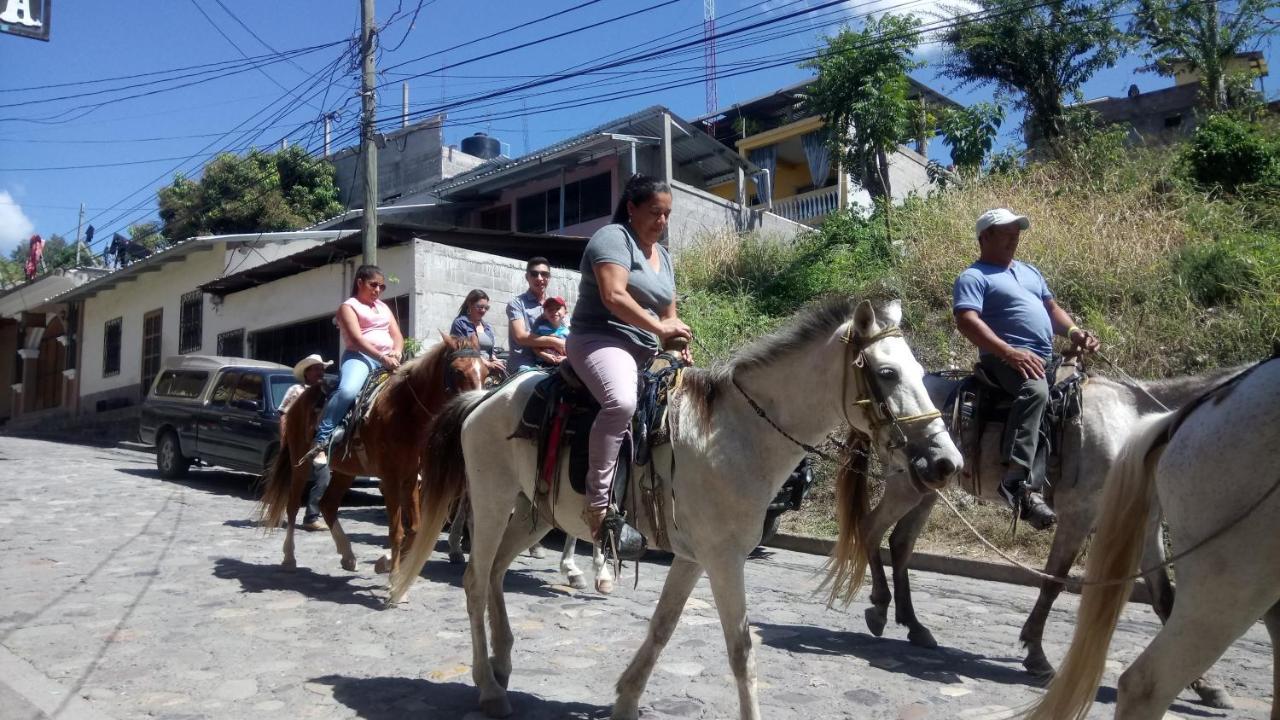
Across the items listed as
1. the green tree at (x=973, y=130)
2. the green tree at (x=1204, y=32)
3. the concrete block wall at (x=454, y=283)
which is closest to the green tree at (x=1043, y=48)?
the green tree at (x=1204, y=32)

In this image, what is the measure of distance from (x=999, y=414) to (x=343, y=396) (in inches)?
189

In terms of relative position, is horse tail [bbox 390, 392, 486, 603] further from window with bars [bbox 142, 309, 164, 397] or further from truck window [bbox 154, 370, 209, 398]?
window with bars [bbox 142, 309, 164, 397]

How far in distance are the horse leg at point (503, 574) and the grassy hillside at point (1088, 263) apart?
15.0 feet

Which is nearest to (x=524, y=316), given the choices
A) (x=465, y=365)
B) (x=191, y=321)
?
(x=465, y=365)

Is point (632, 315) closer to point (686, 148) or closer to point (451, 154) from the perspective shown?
point (686, 148)

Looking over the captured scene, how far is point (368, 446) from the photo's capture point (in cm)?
716

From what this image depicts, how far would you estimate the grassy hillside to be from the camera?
32.0 ft

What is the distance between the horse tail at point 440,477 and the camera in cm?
515

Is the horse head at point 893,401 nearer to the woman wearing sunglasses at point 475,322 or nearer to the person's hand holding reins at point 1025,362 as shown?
the person's hand holding reins at point 1025,362

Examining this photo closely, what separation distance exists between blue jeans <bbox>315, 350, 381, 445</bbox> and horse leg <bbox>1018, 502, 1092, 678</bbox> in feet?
16.5

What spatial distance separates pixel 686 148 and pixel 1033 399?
22587 millimetres

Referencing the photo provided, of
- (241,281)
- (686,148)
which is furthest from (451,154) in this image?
(241,281)

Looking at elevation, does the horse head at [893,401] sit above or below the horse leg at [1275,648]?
above

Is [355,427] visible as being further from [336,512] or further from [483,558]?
[483,558]
